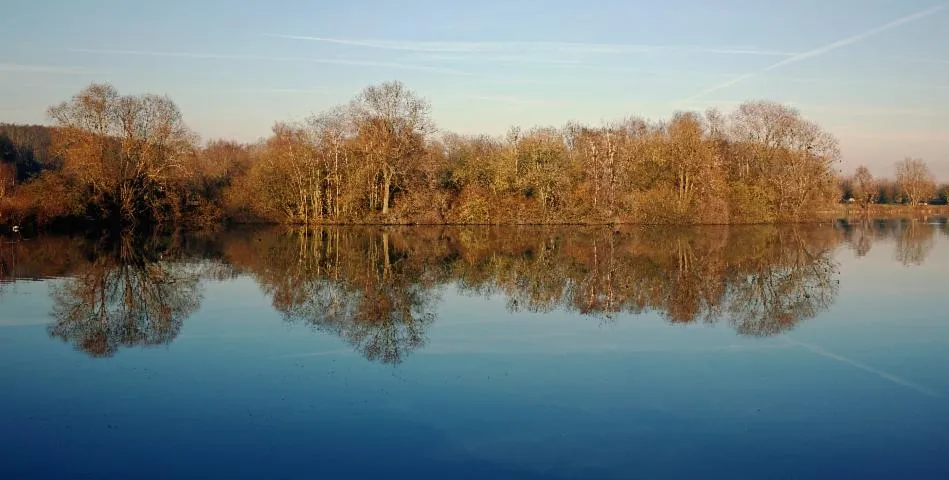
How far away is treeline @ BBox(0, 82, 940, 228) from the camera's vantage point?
4666 cm

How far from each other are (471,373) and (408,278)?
420 inches

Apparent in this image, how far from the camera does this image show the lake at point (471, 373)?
752 centimetres

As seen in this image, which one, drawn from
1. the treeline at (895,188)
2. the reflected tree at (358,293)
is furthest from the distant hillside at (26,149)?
the treeline at (895,188)

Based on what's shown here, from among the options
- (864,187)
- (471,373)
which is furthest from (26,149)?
(864,187)

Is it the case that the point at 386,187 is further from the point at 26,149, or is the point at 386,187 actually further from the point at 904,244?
the point at 26,149

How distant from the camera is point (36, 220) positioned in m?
39.9

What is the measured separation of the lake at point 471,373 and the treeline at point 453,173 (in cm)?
2487

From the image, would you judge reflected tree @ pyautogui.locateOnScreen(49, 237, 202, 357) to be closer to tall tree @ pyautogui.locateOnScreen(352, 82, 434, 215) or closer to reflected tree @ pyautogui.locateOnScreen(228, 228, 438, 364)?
reflected tree @ pyautogui.locateOnScreen(228, 228, 438, 364)

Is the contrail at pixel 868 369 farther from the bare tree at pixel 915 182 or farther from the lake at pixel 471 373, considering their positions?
the bare tree at pixel 915 182

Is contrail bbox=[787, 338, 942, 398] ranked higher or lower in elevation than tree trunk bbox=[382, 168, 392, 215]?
lower

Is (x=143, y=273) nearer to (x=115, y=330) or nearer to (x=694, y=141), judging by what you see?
(x=115, y=330)

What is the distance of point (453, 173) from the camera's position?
55.0m

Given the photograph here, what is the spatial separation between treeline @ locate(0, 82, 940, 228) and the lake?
2487cm

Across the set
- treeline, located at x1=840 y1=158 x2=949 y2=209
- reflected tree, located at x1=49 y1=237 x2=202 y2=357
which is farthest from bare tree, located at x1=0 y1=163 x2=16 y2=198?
treeline, located at x1=840 y1=158 x2=949 y2=209
